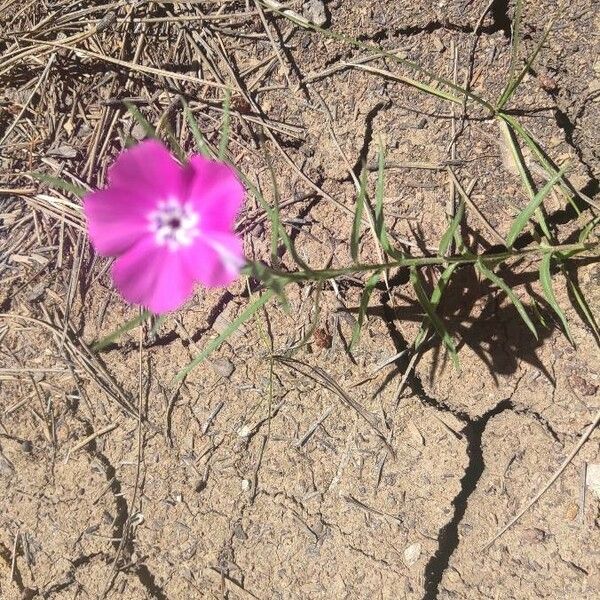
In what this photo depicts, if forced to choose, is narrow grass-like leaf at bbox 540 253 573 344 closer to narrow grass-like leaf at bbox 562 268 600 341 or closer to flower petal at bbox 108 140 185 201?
narrow grass-like leaf at bbox 562 268 600 341

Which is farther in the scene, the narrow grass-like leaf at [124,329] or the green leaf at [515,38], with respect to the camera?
the green leaf at [515,38]

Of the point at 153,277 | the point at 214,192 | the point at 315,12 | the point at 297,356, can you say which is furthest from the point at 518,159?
the point at 153,277

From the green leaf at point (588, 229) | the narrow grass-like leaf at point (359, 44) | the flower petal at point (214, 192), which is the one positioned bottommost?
the flower petal at point (214, 192)

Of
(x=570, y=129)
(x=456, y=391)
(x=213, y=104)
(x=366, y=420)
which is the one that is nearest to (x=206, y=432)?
(x=366, y=420)

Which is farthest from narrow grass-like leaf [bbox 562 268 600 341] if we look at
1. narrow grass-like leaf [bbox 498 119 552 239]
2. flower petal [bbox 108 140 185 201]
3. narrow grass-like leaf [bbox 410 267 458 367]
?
flower petal [bbox 108 140 185 201]

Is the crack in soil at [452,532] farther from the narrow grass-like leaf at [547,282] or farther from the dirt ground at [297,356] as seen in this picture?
the narrow grass-like leaf at [547,282]

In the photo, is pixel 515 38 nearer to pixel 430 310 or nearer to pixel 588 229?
pixel 588 229

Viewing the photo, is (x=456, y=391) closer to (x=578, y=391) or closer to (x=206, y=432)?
(x=578, y=391)

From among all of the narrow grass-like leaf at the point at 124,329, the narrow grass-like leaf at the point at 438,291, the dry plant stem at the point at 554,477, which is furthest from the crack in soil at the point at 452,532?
the narrow grass-like leaf at the point at 124,329
